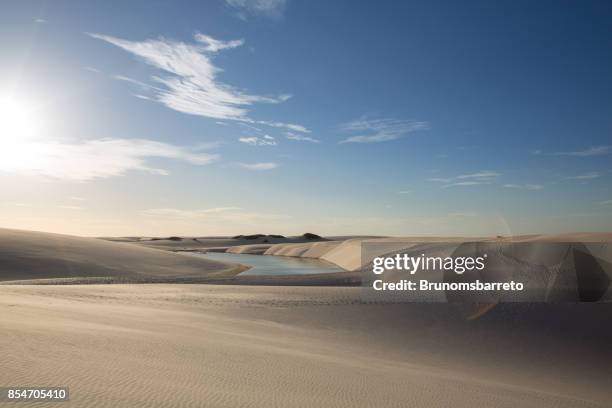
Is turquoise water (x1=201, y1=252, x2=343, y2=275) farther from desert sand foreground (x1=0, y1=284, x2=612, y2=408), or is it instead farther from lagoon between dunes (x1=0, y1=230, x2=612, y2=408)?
desert sand foreground (x1=0, y1=284, x2=612, y2=408)

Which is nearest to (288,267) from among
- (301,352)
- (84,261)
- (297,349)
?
(84,261)

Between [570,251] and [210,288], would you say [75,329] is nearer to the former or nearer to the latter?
[210,288]

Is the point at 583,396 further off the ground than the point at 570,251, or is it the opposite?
the point at 570,251

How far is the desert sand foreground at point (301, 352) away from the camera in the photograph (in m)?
5.56

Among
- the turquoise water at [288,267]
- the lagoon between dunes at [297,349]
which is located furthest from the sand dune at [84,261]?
the lagoon between dunes at [297,349]

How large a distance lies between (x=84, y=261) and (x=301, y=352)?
99.7 feet

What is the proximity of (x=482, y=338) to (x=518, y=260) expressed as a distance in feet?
31.1

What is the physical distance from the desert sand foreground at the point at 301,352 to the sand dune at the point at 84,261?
1388cm

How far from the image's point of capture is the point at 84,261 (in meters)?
33.8

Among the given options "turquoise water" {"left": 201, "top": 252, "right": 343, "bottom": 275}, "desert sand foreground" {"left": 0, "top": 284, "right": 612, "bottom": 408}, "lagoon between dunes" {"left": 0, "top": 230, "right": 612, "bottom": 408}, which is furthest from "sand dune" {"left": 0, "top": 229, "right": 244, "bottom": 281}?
"desert sand foreground" {"left": 0, "top": 284, "right": 612, "bottom": 408}

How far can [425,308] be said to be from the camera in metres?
15.5

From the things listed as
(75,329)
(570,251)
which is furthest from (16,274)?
(570,251)

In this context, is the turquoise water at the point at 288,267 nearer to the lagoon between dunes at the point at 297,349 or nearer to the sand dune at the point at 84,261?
the sand dune at the point at 84,261

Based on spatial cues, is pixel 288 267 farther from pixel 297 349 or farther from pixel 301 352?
pixel 301 352
